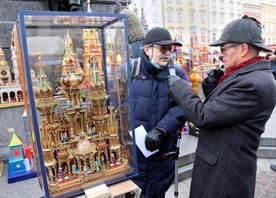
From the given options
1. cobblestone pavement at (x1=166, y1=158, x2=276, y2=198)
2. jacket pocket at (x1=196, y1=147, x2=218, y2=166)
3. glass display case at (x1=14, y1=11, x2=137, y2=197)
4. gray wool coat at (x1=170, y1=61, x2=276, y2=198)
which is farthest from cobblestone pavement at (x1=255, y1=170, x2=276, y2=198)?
glass display case at (x1=14, y1=11, x2=137, y2=197)

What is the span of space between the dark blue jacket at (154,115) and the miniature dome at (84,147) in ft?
1.74

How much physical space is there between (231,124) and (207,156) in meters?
0.29

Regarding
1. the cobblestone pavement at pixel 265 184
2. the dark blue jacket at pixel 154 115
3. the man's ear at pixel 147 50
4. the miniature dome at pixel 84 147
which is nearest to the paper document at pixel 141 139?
the dark blue jacket at pixel 154 115

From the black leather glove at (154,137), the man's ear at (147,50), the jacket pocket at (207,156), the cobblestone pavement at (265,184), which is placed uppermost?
the man's ear at (147,50)

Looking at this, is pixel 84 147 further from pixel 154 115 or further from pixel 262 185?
pixel 262 185

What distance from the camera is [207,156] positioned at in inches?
62.6

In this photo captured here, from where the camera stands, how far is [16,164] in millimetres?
2562

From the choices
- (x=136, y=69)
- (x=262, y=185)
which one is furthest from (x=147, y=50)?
(x=262, y=185)

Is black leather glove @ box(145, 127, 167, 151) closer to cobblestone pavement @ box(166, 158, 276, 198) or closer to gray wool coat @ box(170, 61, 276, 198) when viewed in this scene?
gray wool coat @ box(170, 61, 276, 198)

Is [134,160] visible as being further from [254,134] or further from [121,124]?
[254,134]

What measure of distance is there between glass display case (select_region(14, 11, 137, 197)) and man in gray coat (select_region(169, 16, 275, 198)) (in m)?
0.50

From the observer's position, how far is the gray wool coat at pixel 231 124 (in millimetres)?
1383

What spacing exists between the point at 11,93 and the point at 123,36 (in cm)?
220

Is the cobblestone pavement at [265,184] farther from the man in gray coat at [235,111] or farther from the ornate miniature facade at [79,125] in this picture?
the ornate miniature facade at [79,125]
